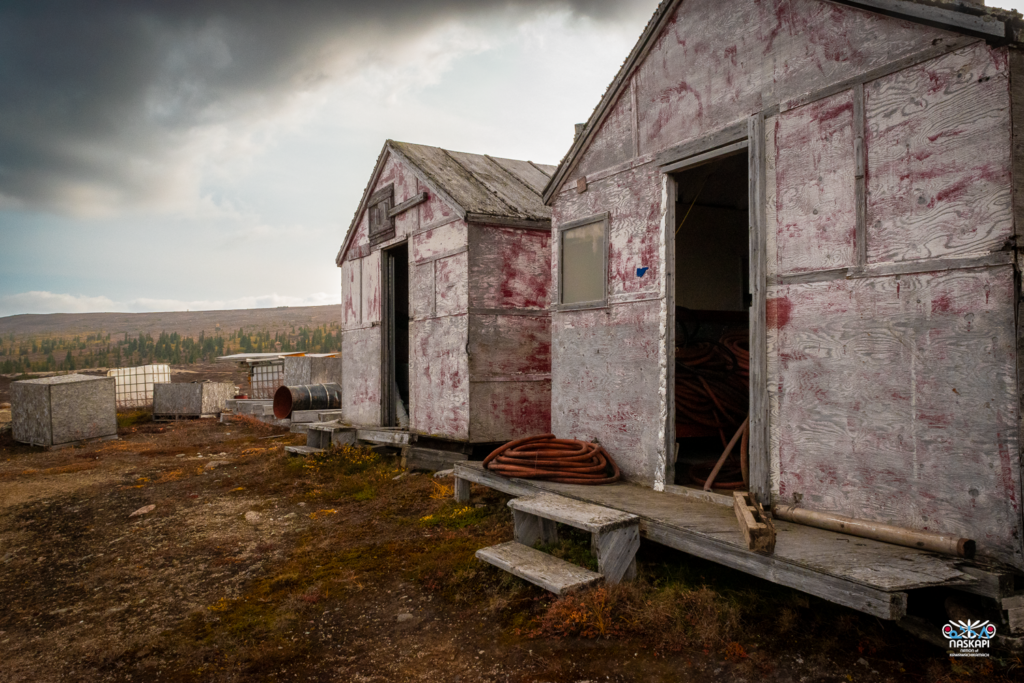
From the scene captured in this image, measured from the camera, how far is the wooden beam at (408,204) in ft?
31.0

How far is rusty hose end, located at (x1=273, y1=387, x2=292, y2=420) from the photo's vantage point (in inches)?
545

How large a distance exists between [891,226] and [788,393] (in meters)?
1.33

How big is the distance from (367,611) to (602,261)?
3.86m

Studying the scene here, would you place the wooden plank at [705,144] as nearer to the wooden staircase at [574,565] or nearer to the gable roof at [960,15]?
the gable roof at [960,15]

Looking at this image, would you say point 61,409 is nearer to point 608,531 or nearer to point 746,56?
point 608,531

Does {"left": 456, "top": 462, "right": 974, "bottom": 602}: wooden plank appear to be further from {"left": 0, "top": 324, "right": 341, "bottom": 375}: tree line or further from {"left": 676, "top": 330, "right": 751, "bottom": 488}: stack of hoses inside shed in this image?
{"left": 0, "top": 324, "right": 341, "bottom": 375}: tree line

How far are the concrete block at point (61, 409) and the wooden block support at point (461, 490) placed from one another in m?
10.7

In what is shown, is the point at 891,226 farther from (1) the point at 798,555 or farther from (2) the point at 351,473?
(2) the point at 351,473

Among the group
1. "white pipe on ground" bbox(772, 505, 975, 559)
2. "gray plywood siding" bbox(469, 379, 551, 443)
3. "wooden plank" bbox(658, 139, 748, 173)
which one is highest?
"wooden plank" bbox(658, 139, 748, 173)

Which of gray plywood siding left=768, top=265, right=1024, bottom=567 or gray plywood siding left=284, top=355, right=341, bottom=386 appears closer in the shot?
gray plywood siding left=768, top=265, right=1024, bottom=567

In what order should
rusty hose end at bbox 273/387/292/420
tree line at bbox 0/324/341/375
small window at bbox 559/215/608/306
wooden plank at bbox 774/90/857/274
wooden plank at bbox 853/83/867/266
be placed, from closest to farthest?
wooden plank at bbox 853/83/867/266 < wooden plank at bbox 774/90/857/274 < small window at bbox 559/215/608/306 < rusty hose end at bbox 273/387/292/420 < tree line at bbox 0/324/341/375

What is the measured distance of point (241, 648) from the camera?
4.27 meters

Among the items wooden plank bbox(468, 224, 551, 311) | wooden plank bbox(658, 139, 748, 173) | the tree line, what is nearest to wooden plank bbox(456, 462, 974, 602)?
wooden plank bbox(658, 139, 748, 173)

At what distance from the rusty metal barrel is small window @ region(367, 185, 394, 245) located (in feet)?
15.5
